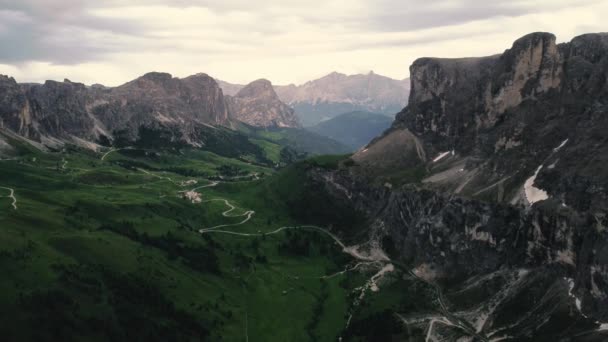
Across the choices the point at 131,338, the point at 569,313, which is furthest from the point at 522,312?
the point at 131,338

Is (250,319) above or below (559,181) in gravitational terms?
below

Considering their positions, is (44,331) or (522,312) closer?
(44,331)

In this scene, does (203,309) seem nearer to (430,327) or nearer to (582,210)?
(430,327)

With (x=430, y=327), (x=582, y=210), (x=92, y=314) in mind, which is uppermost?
(x=582, y=210)

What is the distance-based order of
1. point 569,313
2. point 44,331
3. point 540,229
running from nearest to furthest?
1. point 44,331
2. point 569,313
3. point 540,229

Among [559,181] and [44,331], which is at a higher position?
[559,181]

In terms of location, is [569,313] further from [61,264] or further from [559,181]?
[61,264]

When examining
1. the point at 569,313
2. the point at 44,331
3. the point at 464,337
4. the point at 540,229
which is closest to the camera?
the point at 44,331

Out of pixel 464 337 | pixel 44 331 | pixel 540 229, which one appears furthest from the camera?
pixel 540 229

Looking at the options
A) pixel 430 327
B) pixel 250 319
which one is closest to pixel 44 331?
pixel 250 319
